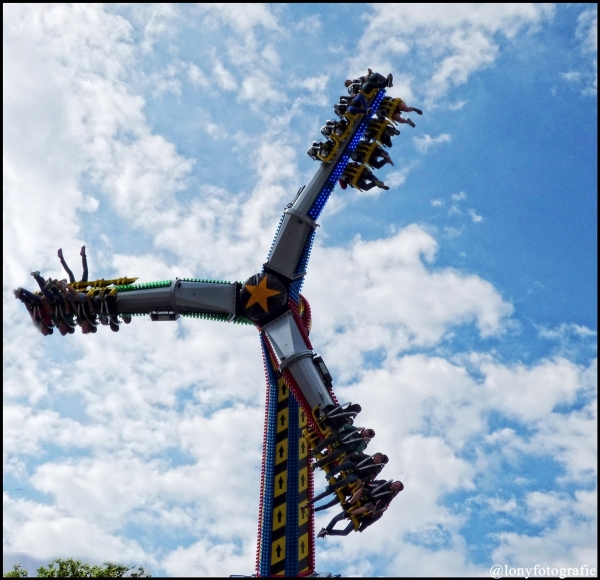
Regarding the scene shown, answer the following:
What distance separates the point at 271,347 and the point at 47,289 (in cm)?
776

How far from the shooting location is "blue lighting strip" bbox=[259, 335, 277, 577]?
2488cm

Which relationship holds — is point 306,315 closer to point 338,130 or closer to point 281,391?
point 281,391

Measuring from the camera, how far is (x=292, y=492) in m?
25.6

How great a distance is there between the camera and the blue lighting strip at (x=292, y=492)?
24.6 m

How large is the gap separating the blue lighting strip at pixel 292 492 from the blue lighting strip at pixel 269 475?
520 mm

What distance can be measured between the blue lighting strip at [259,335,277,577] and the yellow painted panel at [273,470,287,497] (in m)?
0.13

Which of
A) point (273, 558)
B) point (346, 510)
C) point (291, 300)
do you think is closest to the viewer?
point (346, 510)

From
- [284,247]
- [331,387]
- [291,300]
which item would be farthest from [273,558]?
[284,247]

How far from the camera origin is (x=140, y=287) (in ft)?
89.4

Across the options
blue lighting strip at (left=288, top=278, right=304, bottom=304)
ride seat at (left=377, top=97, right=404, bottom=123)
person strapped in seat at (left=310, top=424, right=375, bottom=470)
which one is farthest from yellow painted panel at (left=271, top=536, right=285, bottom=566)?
ride seat at (left=377, top=97, right=404, bottom=123)

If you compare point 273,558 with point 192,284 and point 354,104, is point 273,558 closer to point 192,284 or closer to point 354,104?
point 192,284

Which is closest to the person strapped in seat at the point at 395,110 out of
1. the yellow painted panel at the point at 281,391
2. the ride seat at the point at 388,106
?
the ride seat at the point at 388,106

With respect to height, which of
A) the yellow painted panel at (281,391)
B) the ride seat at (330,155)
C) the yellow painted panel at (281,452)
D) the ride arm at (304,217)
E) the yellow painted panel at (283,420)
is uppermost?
the ride seat at (330,155)

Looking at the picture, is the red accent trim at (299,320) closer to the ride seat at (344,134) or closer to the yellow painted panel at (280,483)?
the yellow painted panel at (280,483)
